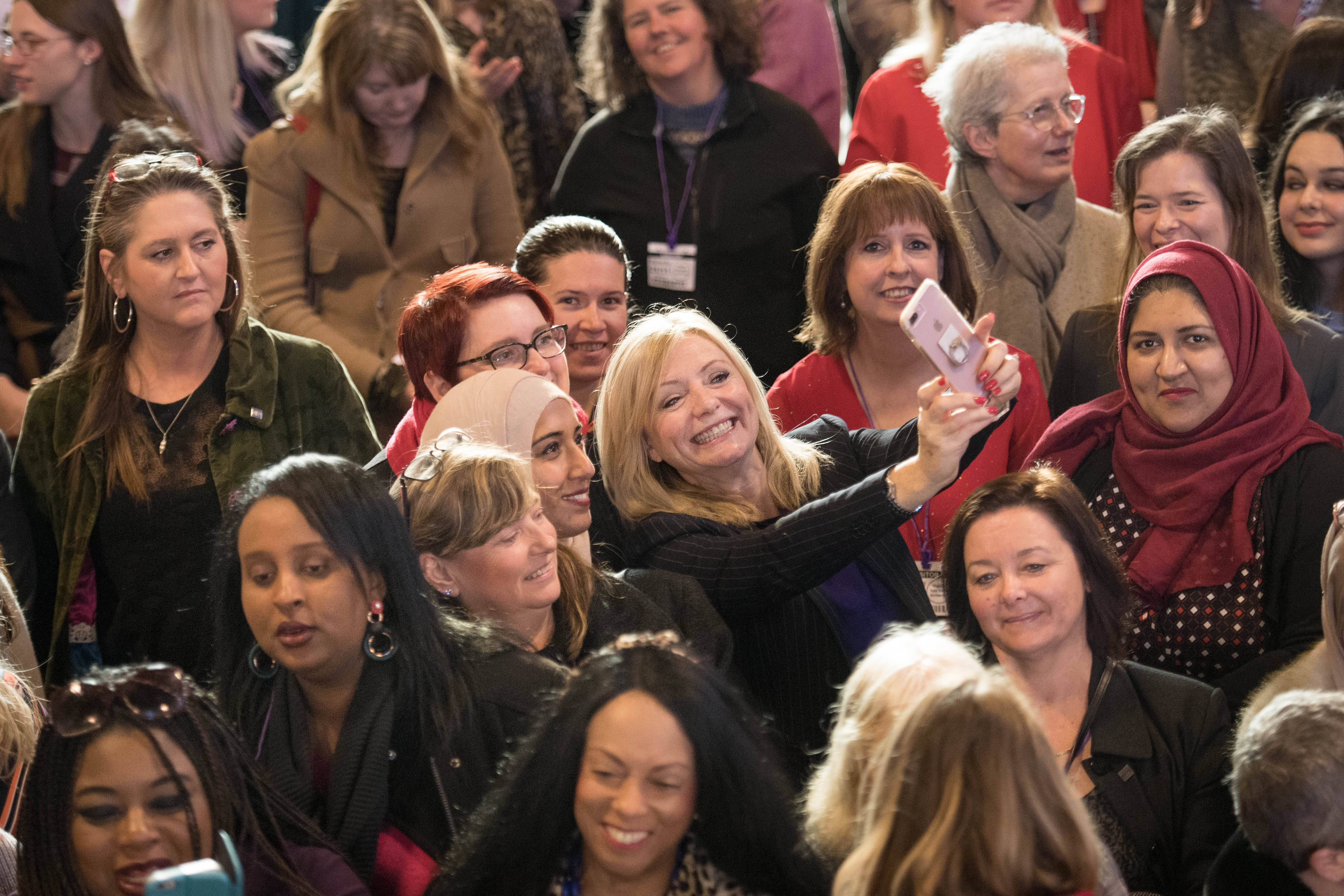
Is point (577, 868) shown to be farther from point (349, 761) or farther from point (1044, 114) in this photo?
point (1044, 114)

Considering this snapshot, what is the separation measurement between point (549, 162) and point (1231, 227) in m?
2.10

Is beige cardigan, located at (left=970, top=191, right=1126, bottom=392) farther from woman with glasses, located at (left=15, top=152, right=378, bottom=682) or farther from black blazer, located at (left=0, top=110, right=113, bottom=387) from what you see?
black blazer, located at (left=0, top=110, right=113, bottom=387)

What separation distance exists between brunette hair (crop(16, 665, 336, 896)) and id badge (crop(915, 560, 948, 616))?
1.43 meters

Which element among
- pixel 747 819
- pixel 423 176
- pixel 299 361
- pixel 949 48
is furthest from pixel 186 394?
pixel 949 48

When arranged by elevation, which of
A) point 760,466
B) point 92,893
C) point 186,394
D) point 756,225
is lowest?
point 92,893

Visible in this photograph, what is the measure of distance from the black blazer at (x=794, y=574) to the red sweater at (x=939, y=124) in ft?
4.83

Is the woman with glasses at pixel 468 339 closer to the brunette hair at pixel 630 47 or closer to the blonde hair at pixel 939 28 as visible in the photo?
the brunette hair at pixel 630 47

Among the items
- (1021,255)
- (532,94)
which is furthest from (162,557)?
(1021,255)

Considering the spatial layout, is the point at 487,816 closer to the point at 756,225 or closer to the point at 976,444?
the point at 976,444

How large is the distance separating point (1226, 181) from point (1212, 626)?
120 centimetres

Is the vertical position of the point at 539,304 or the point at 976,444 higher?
the point at 539,304

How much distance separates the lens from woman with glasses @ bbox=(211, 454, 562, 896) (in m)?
2.39

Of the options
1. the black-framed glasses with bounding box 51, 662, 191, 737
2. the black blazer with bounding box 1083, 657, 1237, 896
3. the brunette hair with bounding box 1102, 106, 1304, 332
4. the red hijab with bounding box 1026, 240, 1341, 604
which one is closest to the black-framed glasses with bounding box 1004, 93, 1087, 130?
the brunette hair with bounding box 1102, 106, 1304, 332

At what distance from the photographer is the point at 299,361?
337 cm
